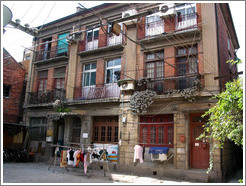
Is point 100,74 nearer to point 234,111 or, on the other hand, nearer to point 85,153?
point 85,153

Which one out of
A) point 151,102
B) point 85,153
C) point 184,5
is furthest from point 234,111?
point 184,5

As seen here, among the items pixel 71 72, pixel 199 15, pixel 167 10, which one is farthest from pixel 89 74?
pixel 199 15

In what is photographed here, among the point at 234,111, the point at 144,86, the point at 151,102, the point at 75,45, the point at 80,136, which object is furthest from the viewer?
the point at 75,45

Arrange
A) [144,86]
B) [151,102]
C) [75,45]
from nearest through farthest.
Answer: [151,102]
[144,86]
[75,45]

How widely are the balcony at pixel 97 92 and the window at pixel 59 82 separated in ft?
4.49

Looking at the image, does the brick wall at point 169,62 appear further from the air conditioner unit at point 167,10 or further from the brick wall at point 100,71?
the brick wall at point 100,71

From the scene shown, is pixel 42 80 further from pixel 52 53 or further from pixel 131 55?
pixel 131 55

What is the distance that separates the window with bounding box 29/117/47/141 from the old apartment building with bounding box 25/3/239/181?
0.08 m

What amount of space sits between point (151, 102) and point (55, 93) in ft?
27.2

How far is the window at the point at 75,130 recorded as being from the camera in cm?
1608

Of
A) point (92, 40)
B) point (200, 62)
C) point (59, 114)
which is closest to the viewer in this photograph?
point (200, 62)

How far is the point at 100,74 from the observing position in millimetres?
15797

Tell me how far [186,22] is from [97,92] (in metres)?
7.05

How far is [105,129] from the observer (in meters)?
15.1
